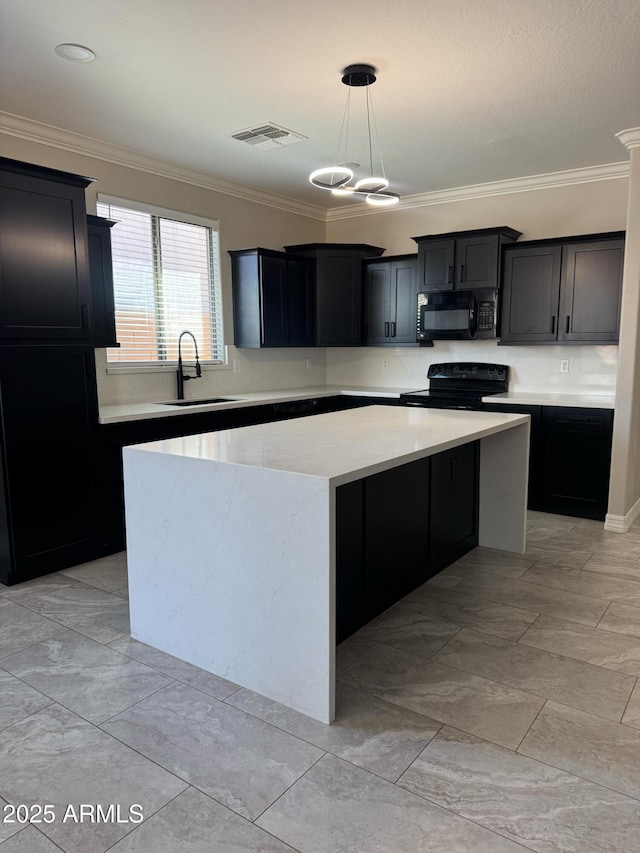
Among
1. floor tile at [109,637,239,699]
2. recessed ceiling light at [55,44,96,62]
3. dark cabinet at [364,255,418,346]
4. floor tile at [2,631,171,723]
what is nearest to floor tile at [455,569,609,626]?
floor tile at [109,637,239,699]

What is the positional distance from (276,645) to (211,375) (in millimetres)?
3332

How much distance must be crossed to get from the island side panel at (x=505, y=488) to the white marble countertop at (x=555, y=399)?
1010 millimetres

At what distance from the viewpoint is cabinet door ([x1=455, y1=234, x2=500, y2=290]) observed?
494cm

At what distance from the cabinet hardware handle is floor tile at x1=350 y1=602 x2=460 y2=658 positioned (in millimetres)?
2365

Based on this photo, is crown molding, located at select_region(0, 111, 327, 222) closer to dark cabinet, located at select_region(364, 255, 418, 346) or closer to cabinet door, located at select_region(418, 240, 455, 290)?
dark cabinet, located at select_region(364, 255, 418, 346)

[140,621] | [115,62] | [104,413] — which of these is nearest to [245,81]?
[115,62]

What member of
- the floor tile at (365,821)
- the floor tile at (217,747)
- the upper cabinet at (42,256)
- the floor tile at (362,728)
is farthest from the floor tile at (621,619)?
the upper cabinet at (42,256)

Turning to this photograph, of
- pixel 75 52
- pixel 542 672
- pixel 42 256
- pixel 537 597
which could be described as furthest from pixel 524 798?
pixel 75 52

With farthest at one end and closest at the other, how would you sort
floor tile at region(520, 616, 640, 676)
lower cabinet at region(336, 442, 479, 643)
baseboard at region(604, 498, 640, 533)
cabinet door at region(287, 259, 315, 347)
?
1. cabinet door at region(287, 259, 315, 347)
2. baseboard at region(604, 498, 640, 533)
3. lower cabinet at region(336, 442, 479, 643)
4. floor tile at region(520, 616, 640, 676)

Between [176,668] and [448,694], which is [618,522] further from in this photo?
[176,668]

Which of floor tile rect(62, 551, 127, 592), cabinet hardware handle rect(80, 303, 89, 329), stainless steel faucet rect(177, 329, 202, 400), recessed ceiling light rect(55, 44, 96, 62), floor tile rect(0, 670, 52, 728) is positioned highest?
recessed ceiling light rect(55, 44, 96, 62)

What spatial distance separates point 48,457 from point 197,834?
238 cm

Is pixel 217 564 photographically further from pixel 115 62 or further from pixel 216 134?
pixel 216 134

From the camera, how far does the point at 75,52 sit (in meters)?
2.79
